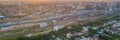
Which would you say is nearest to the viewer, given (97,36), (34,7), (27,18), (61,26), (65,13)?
(97,36)

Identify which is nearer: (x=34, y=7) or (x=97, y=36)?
(x=97, y=36)

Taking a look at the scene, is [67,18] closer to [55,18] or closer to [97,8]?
[55,18]

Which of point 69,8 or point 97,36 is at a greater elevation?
point 97,36

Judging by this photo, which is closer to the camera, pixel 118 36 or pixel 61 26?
pixel 118 36

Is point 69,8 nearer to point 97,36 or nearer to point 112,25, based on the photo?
point 112,25

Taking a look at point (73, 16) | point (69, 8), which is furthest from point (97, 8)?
point (73, 16)

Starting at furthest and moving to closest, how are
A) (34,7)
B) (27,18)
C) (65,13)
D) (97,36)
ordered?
(34,7)
(65,13)
(27,18)
(97,36)

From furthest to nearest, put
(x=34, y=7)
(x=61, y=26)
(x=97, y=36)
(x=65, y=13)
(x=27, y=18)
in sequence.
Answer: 1. (x=34, y=7)
2. (x=65, y=13)
3. (x=27, y=18)
4. (x=61, y=26)
5. (x=97, y=36)

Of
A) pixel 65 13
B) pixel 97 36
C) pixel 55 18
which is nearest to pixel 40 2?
pixel 65 13

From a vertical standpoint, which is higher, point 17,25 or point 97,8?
point 17,25
